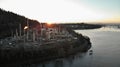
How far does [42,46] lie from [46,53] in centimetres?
133

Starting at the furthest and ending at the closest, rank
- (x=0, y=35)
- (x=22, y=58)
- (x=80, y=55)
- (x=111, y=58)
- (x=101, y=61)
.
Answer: (x=0, y=35) → (x=80, y=55) → (x=111, y=58) → (x=101, y=61) → (x=22, y=58)

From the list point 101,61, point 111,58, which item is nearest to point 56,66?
point 101,61

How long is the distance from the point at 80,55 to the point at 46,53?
3404 mm

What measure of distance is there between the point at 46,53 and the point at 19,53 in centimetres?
235

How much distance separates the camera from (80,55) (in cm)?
1936

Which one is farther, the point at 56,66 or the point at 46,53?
the point at 46,53

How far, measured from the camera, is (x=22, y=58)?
15586 mm

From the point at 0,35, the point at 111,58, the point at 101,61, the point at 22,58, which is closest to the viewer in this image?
the point at 22,58

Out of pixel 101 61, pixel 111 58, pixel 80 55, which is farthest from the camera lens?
pixel 80 55

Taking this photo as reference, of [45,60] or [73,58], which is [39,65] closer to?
[45,60]

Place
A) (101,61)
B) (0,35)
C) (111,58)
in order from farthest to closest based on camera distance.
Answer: (0,35) → (111,58) → (101,61)

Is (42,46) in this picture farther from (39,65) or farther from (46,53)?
(39,65)

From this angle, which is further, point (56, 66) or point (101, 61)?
point (101, 61)

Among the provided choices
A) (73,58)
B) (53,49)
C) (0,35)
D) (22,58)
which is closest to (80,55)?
(73,58)
